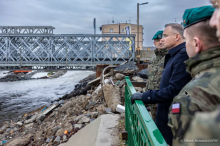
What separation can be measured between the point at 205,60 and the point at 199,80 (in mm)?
131

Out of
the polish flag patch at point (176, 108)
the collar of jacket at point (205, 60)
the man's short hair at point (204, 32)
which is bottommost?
the polish flag patch at point (176, 108)

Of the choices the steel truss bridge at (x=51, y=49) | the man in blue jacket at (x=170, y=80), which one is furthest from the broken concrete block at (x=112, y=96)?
the steel truss bridge at (x=51, y=49)

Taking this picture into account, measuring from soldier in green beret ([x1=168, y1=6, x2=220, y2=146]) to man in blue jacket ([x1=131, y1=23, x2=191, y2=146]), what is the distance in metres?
0.72

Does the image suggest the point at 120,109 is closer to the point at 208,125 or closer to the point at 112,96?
the point at 112,96

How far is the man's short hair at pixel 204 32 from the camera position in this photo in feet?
3.01

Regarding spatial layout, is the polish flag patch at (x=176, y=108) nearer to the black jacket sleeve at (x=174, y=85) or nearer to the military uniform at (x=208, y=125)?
the military uniform at (x=208, y=125)

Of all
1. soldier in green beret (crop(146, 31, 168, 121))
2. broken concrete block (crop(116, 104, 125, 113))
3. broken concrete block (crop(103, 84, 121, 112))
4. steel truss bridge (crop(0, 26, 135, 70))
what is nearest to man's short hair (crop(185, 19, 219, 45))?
soldier in green beret (crop(146, 31, 168, 121))

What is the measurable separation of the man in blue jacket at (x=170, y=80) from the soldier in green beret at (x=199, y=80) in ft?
2.36

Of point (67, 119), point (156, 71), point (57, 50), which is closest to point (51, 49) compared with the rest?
point (57, 50)

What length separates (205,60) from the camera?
920 millimetres

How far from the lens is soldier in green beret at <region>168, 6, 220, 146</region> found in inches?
31.7

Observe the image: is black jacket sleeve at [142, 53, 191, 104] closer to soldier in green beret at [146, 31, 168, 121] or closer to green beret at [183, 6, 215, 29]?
green beret at [183, 6, 215, 29]

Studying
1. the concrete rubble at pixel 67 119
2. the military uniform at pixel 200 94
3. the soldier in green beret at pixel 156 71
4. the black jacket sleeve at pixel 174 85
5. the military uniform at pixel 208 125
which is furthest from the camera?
the concrete rubble at pixel 67 119

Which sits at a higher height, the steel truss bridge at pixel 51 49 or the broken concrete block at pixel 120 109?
the steel truss bridge at pixel 51 49
